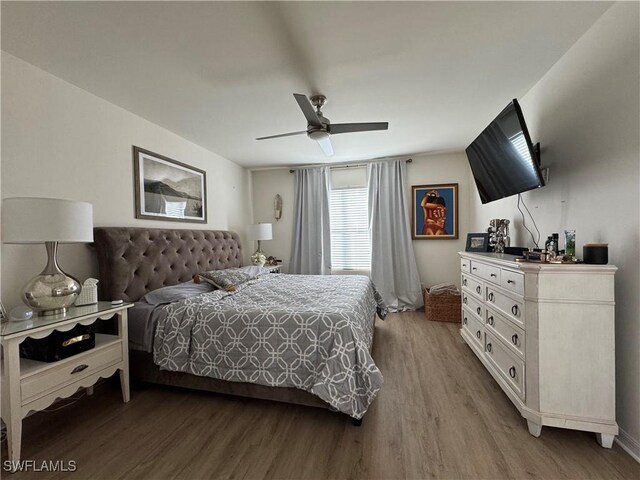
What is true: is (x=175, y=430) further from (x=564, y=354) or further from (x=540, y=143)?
(x=540, y=143)

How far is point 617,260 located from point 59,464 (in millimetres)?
3394

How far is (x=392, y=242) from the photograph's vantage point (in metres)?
4.37

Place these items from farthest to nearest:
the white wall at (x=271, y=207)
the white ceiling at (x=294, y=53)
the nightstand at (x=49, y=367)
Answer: the white wall at (x=271, y=207)
the white ceiling at (x=294, y=53)
the nightstand at (x=49, y=367)

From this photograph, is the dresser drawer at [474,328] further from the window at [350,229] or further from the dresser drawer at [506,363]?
the window at [350,229]

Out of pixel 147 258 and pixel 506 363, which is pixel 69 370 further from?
pixel 506 363

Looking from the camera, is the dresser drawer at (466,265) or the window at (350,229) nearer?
the dresser drawer at (466,265)

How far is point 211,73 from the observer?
2.00 m

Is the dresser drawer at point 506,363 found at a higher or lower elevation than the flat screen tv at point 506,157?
lower

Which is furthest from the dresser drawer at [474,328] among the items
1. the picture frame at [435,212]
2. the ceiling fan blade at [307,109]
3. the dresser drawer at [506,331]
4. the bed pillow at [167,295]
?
the bed pillow at [167,295]

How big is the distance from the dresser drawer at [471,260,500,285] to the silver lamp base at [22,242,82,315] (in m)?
3.06

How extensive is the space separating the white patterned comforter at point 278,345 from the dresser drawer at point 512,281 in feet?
3.50

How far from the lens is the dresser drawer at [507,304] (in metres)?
1.70

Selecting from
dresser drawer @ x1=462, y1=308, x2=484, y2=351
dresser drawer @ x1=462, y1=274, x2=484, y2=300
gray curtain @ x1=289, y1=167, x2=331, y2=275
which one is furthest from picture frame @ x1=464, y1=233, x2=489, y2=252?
gray curtain @ x1=289, y1=167, x2=331, y2=275

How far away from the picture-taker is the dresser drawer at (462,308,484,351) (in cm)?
237
